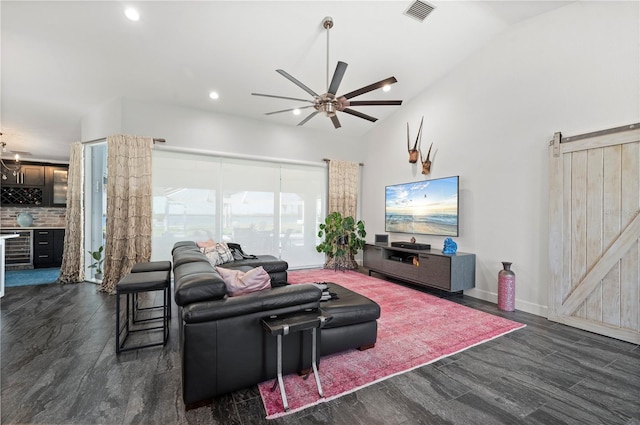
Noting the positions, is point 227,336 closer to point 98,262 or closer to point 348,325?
point 348,325

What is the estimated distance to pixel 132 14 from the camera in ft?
10.2

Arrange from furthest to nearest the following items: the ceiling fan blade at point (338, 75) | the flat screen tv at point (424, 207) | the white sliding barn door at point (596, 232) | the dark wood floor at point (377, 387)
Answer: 1. the flat screen tv at point (424, 207)
2. the white sliding barn door at point (596, 232)
3. the ceiling fan blade at point (338, 75)
4. the dark wood floor at point (377, 387)

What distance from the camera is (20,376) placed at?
2.10 meters

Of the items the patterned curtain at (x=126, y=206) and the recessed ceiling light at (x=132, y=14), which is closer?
the recessed ceiling light at (x=132, y=14)

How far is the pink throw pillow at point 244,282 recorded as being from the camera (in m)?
2.08

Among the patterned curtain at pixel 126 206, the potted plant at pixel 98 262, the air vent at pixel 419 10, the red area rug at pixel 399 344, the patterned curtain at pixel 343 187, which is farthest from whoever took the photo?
the patterned curtain at pixel 343 187

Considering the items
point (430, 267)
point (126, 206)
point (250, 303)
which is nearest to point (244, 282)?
point (250, 303)

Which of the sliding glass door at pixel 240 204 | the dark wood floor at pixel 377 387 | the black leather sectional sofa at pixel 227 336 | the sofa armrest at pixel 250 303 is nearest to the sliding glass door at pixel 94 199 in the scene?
the sliding glass door at pixel 240 204

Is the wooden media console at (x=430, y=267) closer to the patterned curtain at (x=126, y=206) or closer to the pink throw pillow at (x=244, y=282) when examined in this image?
the pink throw pillow at (x=244, y=282)

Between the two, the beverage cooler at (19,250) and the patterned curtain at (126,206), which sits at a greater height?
the patterned curtain at (126,206)

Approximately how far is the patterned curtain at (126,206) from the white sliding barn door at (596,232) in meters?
5.99

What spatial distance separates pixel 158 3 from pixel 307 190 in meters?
4.12

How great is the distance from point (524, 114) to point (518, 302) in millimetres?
2613

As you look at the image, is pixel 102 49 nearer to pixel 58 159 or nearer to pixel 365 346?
pixel 365 346
